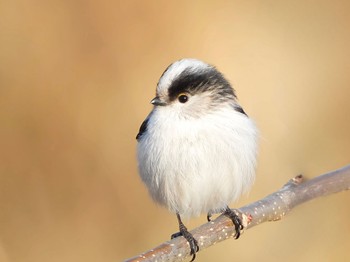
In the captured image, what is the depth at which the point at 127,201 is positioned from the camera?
13.0 ft

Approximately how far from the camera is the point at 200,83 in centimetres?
302

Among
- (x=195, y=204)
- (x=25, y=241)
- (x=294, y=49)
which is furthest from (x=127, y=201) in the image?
(x=294, y=49)

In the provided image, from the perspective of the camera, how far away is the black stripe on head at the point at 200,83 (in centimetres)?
294

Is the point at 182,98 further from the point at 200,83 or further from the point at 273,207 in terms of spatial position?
the point at 273,207

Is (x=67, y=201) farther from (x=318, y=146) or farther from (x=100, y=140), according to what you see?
(x=318, y=146)

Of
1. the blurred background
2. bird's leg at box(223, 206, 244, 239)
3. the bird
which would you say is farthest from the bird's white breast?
the blurred background

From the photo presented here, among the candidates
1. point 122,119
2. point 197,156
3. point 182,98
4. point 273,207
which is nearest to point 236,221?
point 273,207

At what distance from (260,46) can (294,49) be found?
0.66 ft

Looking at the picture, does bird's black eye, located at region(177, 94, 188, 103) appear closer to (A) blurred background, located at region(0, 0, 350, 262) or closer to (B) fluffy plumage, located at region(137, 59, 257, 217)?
(B) fluffy plumage, located at region(137, 59, 257, 217)

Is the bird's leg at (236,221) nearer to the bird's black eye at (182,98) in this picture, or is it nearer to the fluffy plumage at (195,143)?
the fluffy plumage at (195,143)

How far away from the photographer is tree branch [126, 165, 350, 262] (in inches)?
99.9

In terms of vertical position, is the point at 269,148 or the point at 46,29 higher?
the point at 46,29

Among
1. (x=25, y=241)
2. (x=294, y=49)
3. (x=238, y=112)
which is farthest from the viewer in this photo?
(x=294, y=49)

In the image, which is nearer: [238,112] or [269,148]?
[238,112]
